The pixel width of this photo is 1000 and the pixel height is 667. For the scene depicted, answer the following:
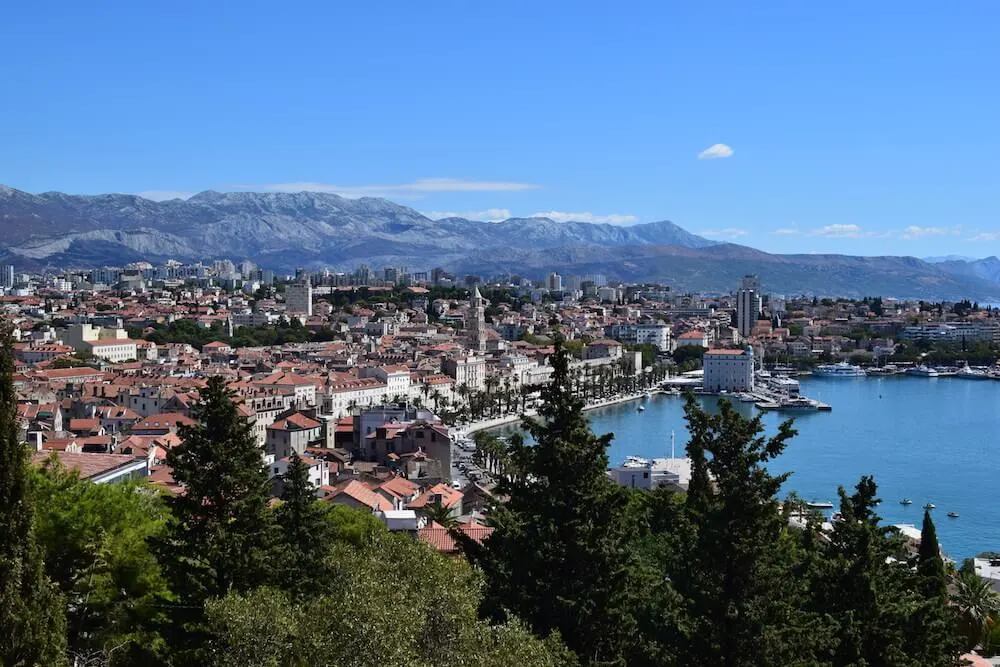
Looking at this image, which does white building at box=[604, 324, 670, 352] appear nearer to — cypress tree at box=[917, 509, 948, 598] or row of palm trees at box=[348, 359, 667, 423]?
row of palm trees at box=[348, 359, 667, 423]

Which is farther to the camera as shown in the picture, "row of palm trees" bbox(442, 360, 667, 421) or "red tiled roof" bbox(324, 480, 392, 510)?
"row of palm trees" bbox(442, 360, 667, 421)

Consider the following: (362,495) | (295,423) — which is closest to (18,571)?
(362,495)

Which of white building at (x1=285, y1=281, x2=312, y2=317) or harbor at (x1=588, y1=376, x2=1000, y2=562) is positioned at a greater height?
white building at (x1=285, y1=281, x2=312, y2=317)

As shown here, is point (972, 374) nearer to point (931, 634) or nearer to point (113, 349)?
point (113, 349)

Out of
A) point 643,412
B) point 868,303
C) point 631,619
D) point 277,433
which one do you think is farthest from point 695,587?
point 868,303

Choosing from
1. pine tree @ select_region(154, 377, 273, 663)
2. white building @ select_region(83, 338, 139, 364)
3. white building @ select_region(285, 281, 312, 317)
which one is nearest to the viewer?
pine tree @ select_region(154, 377, 273, 663)

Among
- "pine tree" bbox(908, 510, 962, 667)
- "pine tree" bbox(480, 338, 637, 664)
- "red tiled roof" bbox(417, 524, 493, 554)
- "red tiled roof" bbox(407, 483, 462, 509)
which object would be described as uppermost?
"pine tree" bbox(480, 338, 637, 664)

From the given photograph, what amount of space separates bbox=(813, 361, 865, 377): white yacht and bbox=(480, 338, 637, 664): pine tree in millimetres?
40315

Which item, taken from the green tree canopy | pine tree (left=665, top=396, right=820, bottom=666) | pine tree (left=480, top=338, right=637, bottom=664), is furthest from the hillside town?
pine tree (left=665, top=396, right=820, bottom=666)

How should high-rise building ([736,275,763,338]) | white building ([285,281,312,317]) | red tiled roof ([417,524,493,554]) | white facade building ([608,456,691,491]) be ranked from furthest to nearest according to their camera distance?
high-rise building ([736,275,763,338]) < white building ([285,281,312,317]) < white facade building ([608,456,691,491]) < red tiled roof ([417,524,493,554])

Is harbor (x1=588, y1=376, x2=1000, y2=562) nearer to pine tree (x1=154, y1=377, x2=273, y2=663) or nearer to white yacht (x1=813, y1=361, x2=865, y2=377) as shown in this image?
white yacht (x1=813, y1=361, x2=865, y2=377)

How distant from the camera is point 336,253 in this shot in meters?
177

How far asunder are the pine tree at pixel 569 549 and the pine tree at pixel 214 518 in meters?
0.98

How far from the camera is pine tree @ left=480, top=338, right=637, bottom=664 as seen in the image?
466 centimetres
